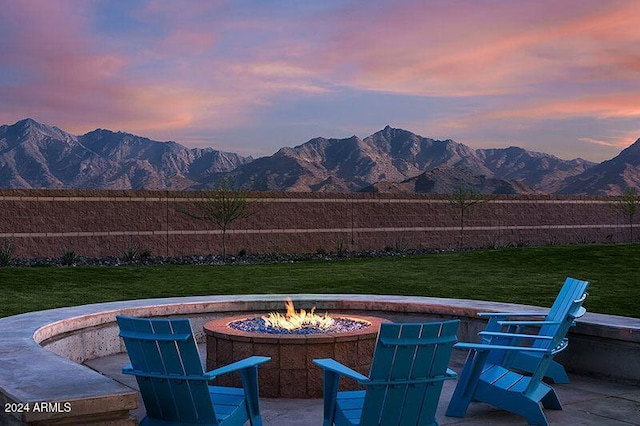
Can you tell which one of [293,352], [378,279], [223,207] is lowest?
[378,279]

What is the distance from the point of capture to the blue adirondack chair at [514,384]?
5824mm

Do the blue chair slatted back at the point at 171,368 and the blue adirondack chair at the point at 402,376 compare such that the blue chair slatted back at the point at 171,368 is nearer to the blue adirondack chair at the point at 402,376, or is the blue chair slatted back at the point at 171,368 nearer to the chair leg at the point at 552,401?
the blue adirondack chair at the point at 402,376

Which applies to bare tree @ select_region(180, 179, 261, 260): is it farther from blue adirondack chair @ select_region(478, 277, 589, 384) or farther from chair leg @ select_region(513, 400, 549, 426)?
chair leg @ select_region(513, 400, 549, 426)

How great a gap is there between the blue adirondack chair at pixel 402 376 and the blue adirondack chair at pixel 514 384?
2.18 feet

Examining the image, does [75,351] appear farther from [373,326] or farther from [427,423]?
[427,423]

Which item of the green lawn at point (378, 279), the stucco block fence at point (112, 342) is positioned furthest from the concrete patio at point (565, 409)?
the green lawn at point (378, 279)

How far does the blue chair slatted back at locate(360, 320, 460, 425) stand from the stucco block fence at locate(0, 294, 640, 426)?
1.58 metres

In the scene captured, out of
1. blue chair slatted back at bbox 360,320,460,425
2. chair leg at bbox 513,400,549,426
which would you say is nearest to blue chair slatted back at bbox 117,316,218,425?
blue chair slatted back at bbox 360,320,460,425

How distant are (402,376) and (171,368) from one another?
1.55m

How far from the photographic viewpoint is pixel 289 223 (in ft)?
106

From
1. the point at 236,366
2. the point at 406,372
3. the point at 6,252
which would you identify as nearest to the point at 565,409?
the point at 406,372

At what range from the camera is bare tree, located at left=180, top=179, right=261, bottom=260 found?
29.7m

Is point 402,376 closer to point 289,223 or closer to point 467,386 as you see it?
point 467,386

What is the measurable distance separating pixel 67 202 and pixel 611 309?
69.9 feet
